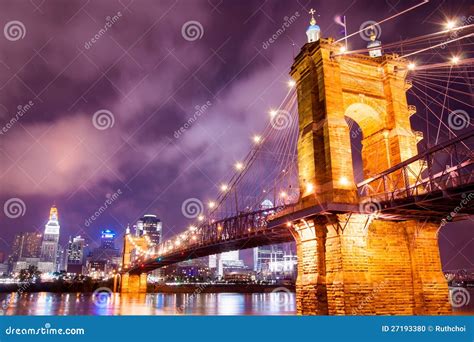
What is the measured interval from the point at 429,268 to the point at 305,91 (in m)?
11.8

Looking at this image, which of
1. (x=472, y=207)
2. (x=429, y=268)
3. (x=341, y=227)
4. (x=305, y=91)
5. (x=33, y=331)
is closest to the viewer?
(x=33, y=331)

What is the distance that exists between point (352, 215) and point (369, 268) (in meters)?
2.81

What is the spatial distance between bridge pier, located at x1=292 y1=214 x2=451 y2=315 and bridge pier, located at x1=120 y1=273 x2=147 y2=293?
75.2 metres

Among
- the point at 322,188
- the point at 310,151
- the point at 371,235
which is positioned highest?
the point at 310,151

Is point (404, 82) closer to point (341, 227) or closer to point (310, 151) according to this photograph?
→ point (310, 151)

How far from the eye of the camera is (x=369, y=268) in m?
21.2

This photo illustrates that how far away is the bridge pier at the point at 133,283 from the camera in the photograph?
91.4 metres

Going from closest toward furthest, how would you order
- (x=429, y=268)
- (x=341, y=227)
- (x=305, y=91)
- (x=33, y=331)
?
(x=33, y=331) → (x=341, y=227) → (x=429, y=268) → (x=305, y=91)

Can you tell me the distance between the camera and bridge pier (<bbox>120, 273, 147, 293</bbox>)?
91.4m

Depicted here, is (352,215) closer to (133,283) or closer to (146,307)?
(146,307)

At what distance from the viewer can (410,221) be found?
22.4 m

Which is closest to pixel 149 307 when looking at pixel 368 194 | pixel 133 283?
pixel 368 194

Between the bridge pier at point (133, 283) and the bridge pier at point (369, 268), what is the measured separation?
247 feet

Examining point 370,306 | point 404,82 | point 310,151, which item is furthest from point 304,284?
point 404,82
